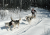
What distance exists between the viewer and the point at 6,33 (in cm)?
665

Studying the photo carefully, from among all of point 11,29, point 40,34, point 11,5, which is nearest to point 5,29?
point 11,29

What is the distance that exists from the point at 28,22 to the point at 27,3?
1085cm

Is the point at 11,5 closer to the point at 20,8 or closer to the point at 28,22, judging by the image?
the point at 20,8

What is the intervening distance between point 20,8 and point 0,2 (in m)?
4.06

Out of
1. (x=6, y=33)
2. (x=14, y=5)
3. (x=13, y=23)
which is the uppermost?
(x=14, y=5)

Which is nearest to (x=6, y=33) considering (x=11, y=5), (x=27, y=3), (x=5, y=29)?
(x=5, y=29)

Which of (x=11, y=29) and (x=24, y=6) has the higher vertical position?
(x=24, y=6)

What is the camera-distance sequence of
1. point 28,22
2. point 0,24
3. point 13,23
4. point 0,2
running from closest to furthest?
point 13,23, point 0,24, point 28,22, point 0,2

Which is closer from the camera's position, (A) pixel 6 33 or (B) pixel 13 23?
(A) pixel 6 33

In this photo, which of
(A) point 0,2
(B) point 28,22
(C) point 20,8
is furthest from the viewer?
(C) point 20,8

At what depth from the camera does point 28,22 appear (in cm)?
966

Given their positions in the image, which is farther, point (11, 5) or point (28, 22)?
point (11, 5)

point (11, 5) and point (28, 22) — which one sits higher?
point (11, 5)

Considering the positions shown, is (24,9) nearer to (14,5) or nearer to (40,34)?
(14,5)
